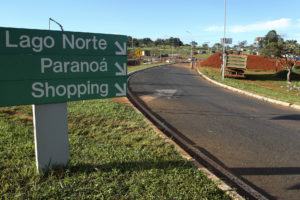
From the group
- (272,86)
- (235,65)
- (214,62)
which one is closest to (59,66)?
(272,86)

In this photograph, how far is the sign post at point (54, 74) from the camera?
308cm

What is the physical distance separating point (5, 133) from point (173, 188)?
12.2 feet

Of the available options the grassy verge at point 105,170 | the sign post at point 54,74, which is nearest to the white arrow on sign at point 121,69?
the sign post at point 54,74

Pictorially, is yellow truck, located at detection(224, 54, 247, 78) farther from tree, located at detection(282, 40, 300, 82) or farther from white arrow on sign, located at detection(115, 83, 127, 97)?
white arrow on sign, located at detection(115, 83, 127, 97)

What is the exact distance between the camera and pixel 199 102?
403 inches

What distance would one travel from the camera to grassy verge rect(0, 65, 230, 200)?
3113 millimetres

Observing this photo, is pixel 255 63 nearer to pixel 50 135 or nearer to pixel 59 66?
pixel 59 66

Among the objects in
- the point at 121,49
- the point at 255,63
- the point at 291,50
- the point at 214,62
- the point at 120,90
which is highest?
the point at 291,50

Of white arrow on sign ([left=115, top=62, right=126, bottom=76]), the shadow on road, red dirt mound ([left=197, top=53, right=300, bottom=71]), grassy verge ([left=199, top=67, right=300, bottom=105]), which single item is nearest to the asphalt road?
the shadow on road

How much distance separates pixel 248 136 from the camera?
235 inches

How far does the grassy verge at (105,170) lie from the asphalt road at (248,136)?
3.36 ft

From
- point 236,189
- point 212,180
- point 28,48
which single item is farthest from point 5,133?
point 236,189

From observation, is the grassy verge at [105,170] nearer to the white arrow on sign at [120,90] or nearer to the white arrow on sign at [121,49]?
the white arrow on sign at [120,90]

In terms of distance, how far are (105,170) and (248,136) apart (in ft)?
12.8
